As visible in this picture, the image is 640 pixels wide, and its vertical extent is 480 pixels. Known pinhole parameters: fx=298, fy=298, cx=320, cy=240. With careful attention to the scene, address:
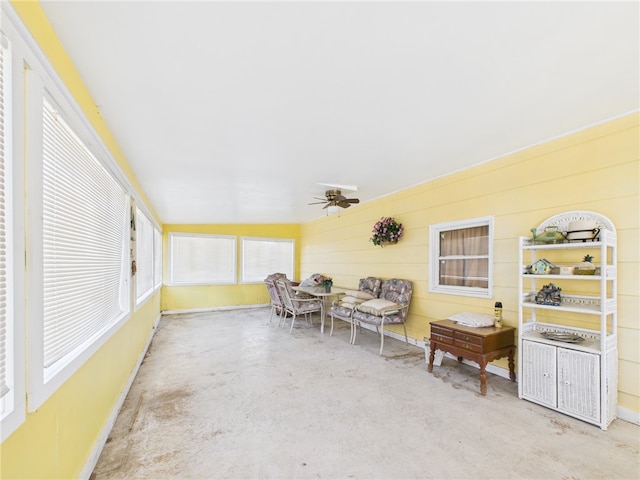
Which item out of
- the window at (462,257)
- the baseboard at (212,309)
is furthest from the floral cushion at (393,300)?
the baseboard at (212,309)

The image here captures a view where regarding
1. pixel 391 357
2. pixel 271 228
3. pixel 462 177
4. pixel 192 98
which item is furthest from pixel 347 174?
pixel 271 228

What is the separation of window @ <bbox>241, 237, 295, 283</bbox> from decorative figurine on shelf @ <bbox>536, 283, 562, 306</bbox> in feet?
22.0

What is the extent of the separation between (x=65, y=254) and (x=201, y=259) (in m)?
6.32

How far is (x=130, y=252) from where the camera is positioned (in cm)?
326

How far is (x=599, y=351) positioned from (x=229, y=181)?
4173 mm

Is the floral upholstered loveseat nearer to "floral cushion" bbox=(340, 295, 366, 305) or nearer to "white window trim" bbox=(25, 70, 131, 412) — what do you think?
"floral cushion" bbox=(340, 295, 366, 305)

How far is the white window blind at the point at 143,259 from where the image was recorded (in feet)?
12.7

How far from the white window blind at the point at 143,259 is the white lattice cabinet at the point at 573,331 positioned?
14.1ft

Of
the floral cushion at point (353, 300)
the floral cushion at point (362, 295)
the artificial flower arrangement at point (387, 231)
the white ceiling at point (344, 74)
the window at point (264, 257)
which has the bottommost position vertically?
the floral cushion at point (353, 300)

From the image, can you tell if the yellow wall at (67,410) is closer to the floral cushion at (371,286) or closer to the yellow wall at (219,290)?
the floral cushion at (371,286)

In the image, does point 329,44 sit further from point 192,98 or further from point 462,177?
point 462,177

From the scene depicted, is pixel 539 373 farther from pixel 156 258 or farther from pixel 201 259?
pixel 201 259

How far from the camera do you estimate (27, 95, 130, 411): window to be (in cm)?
120

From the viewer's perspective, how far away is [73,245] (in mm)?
1707
